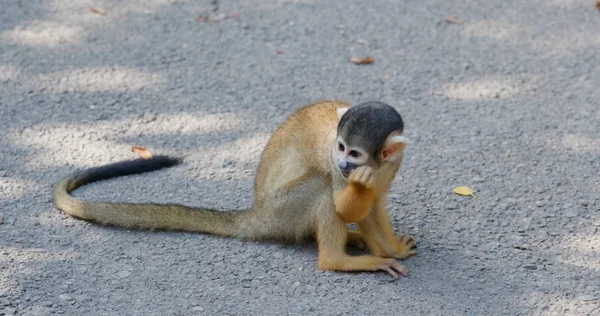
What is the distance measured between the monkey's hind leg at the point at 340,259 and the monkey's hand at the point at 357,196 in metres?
0.08

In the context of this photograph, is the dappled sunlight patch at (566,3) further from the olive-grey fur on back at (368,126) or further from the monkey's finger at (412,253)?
the olive-grey fur on back at (368,126)

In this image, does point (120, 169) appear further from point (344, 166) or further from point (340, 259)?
point (344, 166)

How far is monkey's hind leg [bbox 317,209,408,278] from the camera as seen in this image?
10.7 ft

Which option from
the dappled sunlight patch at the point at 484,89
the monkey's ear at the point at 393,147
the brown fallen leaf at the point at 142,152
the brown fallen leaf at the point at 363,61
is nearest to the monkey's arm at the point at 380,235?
the monkey's ear at the point at 393,147

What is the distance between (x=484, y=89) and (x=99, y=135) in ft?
6.95

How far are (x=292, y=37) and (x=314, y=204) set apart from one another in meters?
2.19

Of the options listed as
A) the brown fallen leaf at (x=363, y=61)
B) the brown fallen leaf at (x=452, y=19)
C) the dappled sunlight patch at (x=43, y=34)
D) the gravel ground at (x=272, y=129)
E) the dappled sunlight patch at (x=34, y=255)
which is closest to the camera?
the gravel ground at (x=272, y=129)

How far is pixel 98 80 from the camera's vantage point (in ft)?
15.7

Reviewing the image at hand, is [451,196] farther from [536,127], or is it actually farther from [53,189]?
[53,189]

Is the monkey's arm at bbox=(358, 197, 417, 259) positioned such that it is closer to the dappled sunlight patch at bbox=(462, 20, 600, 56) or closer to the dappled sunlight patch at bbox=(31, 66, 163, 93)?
the dappled sunlight patch at bbox=(31, 66, 163, 93)

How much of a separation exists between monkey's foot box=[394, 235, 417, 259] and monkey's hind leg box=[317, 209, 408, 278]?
0.39 feet

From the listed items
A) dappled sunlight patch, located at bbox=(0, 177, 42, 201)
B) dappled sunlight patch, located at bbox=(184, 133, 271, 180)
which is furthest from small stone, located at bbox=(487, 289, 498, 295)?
dappled sunlight patch, located at bbox=(0, 177, 42, 201)

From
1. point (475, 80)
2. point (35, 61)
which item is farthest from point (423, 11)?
point (35, 61)

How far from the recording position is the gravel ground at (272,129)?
3.18 m
